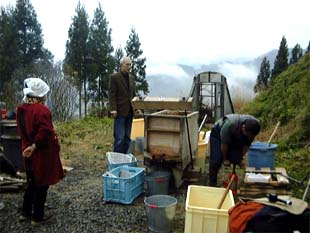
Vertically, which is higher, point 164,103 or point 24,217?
point 164,103

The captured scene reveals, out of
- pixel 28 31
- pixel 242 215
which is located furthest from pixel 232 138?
pixel 28 31

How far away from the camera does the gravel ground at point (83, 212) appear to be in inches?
160

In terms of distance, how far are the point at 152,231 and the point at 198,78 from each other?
5899 mm

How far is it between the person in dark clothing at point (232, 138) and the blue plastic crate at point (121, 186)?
3.51 ft

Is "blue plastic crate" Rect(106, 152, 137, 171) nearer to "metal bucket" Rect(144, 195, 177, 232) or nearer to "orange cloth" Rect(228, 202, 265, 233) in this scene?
"metal bucket" Rect(144, 195, 177, 232)

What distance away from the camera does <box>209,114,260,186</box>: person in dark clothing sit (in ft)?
13.4

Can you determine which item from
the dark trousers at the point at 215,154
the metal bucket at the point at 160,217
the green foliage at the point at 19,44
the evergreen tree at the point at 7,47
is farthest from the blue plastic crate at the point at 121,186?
the evergreen tree at the point at 7,47

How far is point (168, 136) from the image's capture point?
16.8ft

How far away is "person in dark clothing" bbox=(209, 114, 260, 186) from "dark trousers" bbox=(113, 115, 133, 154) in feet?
5.92

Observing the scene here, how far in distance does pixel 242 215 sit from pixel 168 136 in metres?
2.61

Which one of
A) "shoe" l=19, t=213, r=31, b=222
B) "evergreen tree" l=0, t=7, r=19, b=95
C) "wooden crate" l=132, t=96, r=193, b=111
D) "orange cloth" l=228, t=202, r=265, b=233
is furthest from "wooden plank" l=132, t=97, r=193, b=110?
"evergreen tree" l=0, t=7, r=19, b=95

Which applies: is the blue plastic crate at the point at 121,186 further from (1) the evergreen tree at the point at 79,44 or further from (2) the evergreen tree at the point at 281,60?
(1) the evergreen tree at the point at 79,44

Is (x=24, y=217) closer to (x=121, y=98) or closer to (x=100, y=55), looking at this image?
(x=121, y=98)

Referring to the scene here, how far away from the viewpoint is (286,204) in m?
2.50
